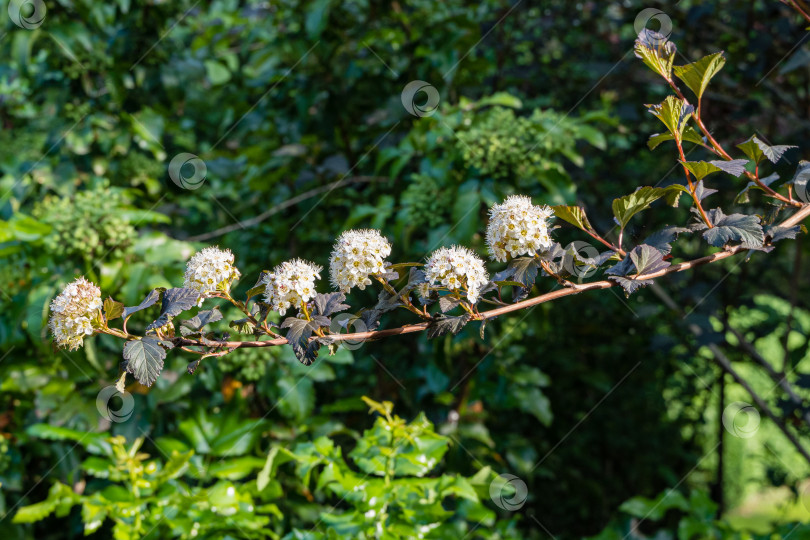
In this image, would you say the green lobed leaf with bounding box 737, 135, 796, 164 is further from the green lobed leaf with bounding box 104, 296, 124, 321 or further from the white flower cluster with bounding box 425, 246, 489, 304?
the green lobed leaf with bounding box 104, 296, 124, 321

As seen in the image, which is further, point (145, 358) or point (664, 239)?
point (664, 239)

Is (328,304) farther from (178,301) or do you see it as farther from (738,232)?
(738,232)

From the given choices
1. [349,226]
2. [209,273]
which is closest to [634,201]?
[209,273]

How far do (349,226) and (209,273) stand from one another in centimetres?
101

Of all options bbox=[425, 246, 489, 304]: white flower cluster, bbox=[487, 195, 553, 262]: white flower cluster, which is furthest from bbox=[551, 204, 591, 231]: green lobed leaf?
bbox=[425, 246, 489, 304]: white flower cluster

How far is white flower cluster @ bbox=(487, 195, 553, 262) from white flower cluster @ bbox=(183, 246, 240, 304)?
33 centimetres

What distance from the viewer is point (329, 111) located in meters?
2.23

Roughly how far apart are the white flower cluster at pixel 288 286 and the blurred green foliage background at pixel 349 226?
561mm

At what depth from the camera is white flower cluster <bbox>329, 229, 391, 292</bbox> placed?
0.88 m

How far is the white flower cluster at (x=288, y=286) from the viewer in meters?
0.87

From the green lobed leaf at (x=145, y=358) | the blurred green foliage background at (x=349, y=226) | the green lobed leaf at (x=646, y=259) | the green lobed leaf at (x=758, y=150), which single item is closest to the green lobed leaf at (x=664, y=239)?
the green lobed leaf at (x=646, y=259)

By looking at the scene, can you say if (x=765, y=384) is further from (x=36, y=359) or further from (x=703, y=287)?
(x=36, y=359)

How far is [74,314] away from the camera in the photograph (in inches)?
33.1

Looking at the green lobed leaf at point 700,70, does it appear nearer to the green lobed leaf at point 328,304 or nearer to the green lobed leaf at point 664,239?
the green lobed leaf at point 664,239
